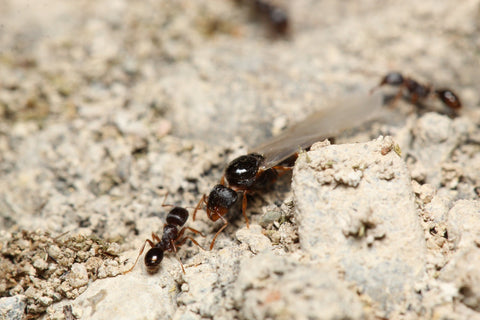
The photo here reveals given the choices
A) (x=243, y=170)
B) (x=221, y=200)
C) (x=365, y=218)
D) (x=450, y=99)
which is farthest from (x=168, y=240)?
(x=450, y=99)

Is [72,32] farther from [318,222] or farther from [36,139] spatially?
[318,222]

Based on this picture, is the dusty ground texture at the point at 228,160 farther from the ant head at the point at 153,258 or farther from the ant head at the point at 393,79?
the ant head at the point at 393,79

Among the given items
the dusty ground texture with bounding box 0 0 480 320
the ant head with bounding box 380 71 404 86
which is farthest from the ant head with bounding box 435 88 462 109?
the ant head with bounding box 380 71 404 86

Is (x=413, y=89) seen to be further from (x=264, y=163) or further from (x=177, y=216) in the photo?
(x=177, y=216)

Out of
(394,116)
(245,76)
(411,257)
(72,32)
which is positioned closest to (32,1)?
(72,32)

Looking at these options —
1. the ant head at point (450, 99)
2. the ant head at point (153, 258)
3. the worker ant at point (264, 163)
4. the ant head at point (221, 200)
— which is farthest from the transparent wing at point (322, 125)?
the ant head at point (153, 258)

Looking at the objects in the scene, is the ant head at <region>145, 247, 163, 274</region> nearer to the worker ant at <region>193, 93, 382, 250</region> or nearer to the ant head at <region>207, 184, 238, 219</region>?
the worker ant at <region>193, 93, 382, 250</region>

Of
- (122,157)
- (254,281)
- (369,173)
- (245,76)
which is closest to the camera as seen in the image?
(254,281)

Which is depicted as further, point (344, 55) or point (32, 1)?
point (32, 1)
